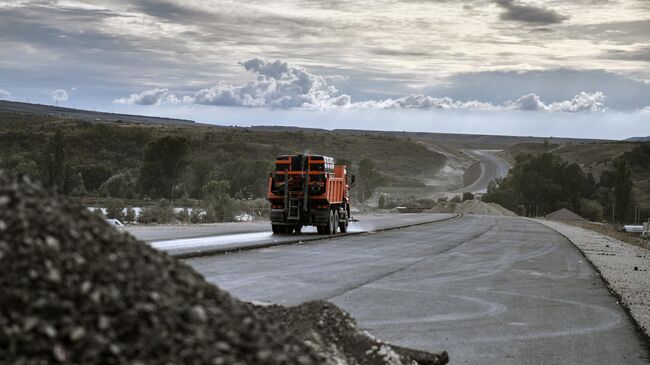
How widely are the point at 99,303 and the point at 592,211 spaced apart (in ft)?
409

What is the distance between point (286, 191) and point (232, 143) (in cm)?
11036

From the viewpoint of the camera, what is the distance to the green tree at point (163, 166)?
84812 millimetres

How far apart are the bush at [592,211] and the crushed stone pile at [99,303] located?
403 feet

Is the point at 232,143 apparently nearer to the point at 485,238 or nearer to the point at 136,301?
the point at 485,238

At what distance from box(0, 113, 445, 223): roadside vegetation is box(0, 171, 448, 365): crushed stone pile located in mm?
40682

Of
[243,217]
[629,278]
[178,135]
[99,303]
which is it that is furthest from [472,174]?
[99,303]

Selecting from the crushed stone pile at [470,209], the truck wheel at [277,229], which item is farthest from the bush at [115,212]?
the crushed stone pile at [470,209]

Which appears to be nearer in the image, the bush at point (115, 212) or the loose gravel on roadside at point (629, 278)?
the loose gravel on roadside at point (629, 278)

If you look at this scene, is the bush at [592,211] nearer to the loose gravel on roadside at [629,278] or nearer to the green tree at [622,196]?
the green tree at [622,196]

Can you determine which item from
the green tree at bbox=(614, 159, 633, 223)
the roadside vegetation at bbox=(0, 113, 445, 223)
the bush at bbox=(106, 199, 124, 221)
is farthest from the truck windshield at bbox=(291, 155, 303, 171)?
the green tree at bbox=(614, 159, 633, 223)

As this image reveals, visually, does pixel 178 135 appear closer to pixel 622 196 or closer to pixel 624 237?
pixel 622 196

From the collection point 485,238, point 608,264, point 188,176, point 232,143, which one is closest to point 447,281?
point 608,264

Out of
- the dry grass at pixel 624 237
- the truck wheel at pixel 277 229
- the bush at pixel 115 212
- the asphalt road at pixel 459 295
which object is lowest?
the dry grass at pixel 624 237

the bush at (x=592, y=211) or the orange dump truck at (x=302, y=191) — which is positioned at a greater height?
the orange dump truck at (x=302, y=191)
